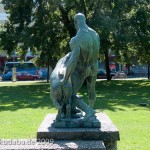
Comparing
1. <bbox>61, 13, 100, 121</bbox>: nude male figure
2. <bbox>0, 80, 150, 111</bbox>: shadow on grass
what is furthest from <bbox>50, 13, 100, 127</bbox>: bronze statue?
<bbox>0, 80, 150, 111</bbox>: shadow on grass

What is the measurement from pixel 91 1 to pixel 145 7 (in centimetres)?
371

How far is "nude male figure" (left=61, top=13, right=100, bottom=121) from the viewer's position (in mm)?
6094

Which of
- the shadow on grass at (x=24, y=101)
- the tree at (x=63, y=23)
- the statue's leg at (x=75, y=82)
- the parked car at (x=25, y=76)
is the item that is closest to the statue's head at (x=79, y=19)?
the statue's leg at (x=75, y=82)

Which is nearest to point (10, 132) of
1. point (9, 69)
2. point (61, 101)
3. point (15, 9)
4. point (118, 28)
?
point (61, 101)

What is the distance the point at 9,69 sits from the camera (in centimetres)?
5347

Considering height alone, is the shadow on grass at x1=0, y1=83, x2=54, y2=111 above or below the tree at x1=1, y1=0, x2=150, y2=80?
below

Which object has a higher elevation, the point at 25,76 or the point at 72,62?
the point at 72,62

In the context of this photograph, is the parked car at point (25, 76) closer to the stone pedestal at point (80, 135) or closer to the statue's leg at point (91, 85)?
the statue's leg at point (91, 85)

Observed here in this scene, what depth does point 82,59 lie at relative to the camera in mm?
6262

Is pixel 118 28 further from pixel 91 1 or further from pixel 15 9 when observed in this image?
pixel 15 9

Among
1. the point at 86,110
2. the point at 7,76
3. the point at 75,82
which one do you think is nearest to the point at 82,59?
the point at 75,82

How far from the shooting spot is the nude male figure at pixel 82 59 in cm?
609

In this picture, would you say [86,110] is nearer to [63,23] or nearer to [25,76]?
[63,23]

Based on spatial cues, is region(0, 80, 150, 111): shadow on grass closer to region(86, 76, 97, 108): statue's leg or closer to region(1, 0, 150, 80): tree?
region(1, 0, 150, 80): tree
